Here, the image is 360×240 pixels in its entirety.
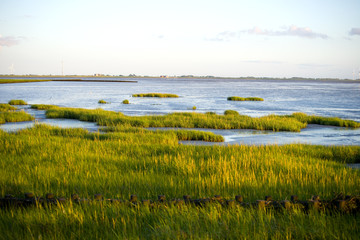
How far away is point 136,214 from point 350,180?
21.7 feet

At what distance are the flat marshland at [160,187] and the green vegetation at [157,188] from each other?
0.02 m

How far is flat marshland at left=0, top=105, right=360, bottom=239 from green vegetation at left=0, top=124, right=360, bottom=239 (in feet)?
0.07

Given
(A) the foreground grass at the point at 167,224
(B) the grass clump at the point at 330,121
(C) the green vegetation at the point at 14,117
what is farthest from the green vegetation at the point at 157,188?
(B) the grass clump at the point at 330,121

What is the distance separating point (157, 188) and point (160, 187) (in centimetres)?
8

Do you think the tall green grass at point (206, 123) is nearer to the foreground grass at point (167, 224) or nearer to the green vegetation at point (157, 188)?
the green vegetation at point (157, 188)

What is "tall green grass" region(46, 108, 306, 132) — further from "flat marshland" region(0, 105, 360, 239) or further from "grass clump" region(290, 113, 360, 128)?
"flat marshland" region(0, 105, 360, 239)

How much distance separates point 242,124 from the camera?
27531 millimetres

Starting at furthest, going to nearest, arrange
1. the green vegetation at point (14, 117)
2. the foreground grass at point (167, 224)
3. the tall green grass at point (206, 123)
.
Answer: the green vegetation at point (14, 117)
the tall green grass at point (206, 123)
the foreground grass at point (167, 224)

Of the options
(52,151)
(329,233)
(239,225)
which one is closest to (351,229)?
(329,233)

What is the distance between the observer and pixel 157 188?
27.4 ft

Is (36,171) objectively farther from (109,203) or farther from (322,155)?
(322,155)

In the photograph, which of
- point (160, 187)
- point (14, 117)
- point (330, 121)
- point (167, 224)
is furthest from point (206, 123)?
point (167, 224)

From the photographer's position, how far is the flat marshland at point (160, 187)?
5586 millimetres

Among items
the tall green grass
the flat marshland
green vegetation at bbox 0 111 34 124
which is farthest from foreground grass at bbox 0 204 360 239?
green vegetation at bbox 0 111 34 124
